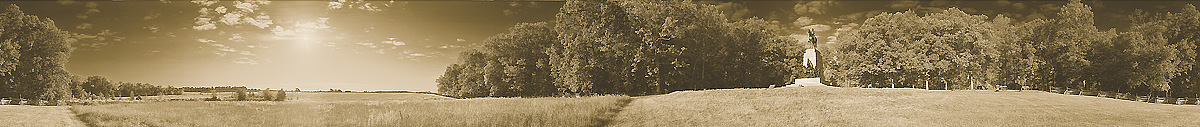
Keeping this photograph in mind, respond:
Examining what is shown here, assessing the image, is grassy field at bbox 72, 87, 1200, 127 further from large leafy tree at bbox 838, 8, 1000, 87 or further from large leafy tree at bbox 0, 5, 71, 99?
large leafy tree at bbox 838, 8, 1000, 87

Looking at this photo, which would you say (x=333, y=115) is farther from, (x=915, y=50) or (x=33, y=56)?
(x=915, y=50)

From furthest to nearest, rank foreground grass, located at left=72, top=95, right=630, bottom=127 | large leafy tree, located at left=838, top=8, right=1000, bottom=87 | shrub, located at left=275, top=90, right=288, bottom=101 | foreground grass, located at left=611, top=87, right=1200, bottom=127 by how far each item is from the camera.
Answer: large leafy tree, located at left=838, top=8, right=1000, bottom=87 → shrub, located at left=275, top=90, right=288, bottom=101 → foreground grass, located at left=611, top=87, right=1200, bottom=127 → foreground grass, located at left=72, top=95, right=630, bottom=127

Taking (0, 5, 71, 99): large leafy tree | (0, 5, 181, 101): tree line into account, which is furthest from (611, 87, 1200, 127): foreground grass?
(0, 5, 71, 99): large leafy tree

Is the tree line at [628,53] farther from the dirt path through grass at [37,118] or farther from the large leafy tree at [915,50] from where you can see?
the dirt path through grass at [37,118]

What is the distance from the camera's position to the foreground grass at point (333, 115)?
18797 millimetres

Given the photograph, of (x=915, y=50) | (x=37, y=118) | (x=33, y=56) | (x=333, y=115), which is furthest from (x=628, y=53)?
(x=33, y=56)

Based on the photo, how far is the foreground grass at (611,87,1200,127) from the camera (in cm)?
2089

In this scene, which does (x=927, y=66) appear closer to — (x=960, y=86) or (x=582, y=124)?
(x=960, y=86)

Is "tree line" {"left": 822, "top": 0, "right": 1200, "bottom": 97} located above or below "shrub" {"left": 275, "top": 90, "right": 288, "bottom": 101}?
above

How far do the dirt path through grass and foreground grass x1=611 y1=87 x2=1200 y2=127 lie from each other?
1552 centimetres

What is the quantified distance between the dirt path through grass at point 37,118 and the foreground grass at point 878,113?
1552cm

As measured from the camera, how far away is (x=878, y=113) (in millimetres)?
23453

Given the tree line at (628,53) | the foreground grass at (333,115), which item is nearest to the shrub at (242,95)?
the foreground grass at (333,115)

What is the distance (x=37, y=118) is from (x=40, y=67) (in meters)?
13.3
